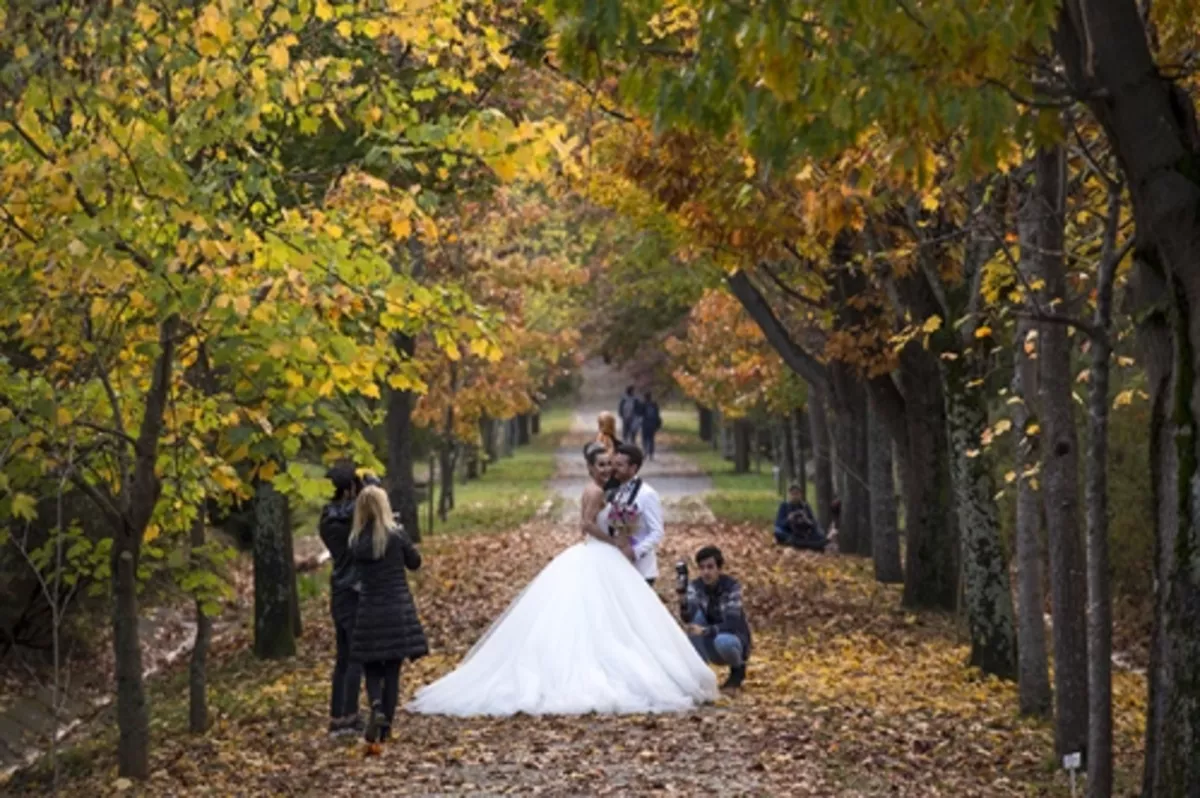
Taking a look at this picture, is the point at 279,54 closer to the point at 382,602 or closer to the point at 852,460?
the point at 382,602

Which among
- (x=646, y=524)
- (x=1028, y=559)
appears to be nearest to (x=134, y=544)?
(x=646, y=524)

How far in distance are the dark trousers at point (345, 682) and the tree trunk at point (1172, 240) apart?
7334 millimetres

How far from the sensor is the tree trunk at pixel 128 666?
14.1 meters

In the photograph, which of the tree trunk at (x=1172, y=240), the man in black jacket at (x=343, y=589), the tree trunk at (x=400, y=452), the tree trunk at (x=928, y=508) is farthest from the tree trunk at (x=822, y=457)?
the tree trunk at (x=1172, y=240)

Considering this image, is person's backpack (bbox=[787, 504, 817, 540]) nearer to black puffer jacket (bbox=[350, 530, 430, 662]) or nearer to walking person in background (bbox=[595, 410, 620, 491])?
walking person in background (bbox=[595, 410, 620, 491])

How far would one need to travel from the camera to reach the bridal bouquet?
17.8 m

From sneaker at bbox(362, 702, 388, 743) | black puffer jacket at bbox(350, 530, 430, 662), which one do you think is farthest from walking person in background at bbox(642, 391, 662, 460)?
sneaker at bbox(362, 702, 388, 743)

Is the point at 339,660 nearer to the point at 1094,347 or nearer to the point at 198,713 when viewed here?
the point at 198,713

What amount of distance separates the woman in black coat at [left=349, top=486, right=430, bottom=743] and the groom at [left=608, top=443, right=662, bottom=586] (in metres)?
3.15

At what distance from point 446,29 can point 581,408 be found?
11568cm

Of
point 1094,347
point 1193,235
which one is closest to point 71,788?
point 1094,347

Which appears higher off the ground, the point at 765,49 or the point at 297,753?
the point at 765,49

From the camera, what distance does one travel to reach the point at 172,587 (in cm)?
2622

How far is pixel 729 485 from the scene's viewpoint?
2255 inches
